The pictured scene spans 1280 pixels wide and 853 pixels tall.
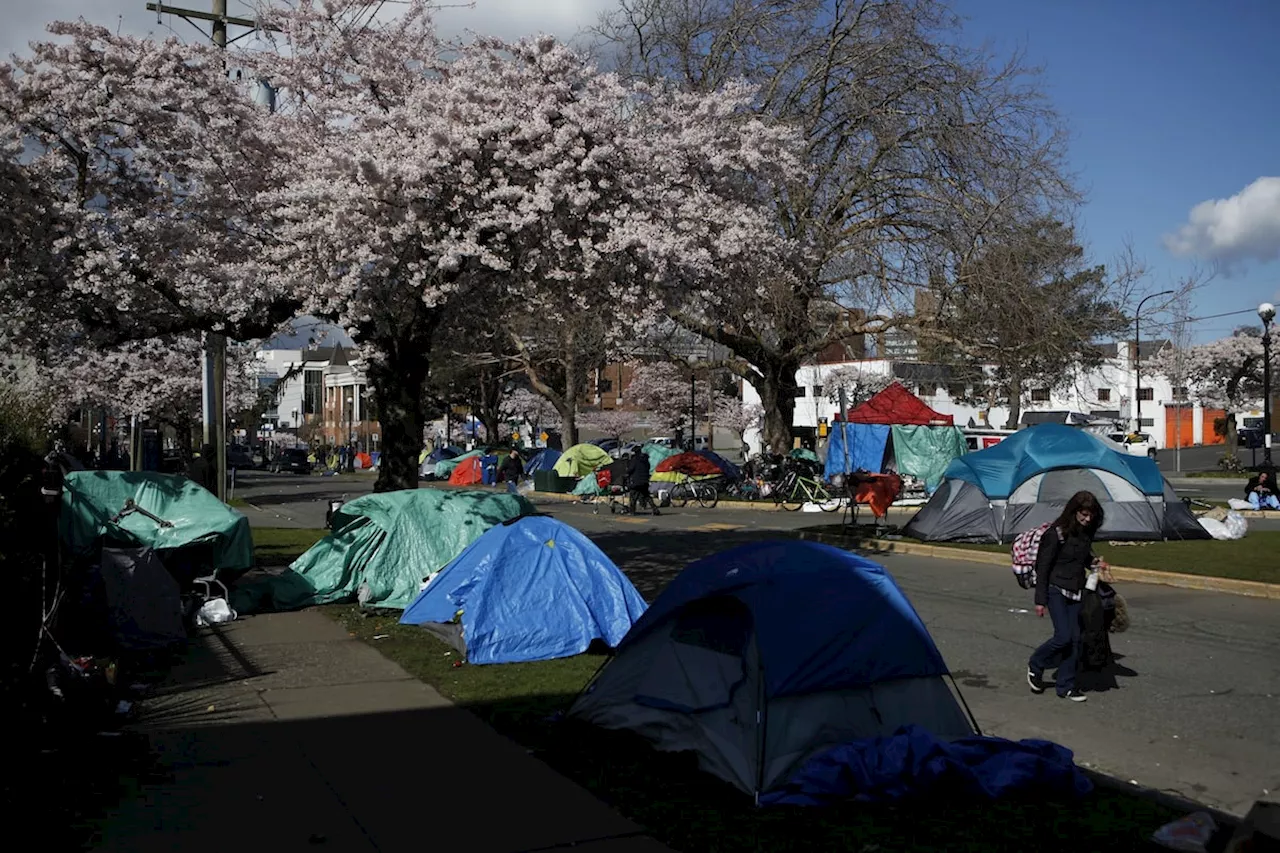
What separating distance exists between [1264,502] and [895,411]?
8903 millimetres

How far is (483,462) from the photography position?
47.6m

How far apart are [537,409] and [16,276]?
6290 cm

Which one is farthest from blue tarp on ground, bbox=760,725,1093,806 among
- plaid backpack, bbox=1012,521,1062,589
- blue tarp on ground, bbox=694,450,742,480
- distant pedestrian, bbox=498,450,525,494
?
distant pedestrian, bbox=498,450,525,494

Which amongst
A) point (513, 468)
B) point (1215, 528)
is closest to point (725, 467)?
point (513, 468)

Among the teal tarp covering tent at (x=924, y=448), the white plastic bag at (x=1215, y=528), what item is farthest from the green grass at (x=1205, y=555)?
the teal tarp covering tent at (x=924, y=448)

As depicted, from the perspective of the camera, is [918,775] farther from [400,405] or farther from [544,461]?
[544,461]

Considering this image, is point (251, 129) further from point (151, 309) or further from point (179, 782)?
point (179, 782)

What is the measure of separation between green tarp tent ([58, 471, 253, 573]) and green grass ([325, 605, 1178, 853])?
693cm

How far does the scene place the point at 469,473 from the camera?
47562 millimetres

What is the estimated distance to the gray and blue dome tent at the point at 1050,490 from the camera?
19.6 m

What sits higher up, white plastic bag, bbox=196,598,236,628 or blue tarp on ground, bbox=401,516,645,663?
blue tarp on ground, bbox=401,516,645,663

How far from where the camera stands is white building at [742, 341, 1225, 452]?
6475 cm

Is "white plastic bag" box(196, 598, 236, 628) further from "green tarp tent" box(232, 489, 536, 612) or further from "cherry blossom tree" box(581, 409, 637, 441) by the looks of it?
"cherry blossom tree" box(581, 409, 637, 441)

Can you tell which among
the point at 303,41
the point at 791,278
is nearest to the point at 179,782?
the point at 303,41
